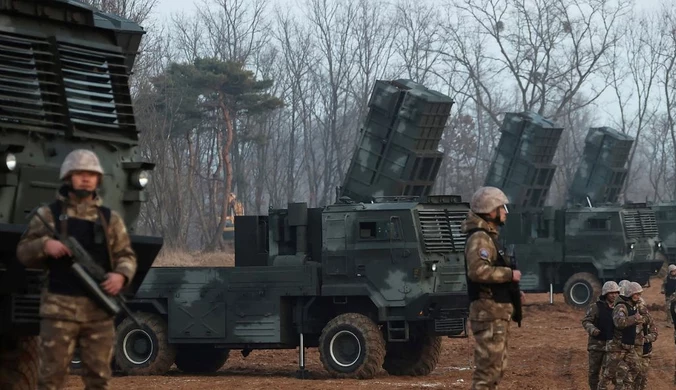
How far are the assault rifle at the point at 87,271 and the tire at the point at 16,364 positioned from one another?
249 centimetres

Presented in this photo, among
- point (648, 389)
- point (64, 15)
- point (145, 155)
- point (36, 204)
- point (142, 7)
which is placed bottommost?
point (648, 389)

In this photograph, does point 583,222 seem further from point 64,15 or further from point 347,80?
point 347,80

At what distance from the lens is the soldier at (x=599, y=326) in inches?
605

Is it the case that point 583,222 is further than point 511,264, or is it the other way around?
point 583,222

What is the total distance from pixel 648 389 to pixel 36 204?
9945 millimetres

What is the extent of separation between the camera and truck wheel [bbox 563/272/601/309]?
1233 inches

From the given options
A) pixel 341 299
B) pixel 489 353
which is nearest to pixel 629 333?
pixel 341 299

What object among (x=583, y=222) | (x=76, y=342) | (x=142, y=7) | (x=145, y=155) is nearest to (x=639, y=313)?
(x=76, y=342)

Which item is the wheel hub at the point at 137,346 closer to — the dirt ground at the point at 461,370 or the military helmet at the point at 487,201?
the dirt ground at the point at 461,370

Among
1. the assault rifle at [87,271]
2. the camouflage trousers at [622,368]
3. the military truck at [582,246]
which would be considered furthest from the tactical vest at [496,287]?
the military truck at [582,246]

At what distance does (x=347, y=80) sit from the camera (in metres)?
59.5

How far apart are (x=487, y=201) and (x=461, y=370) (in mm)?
10457

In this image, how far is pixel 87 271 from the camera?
27.0 ft

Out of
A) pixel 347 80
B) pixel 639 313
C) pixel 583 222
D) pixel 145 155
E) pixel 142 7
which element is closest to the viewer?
pixel 639 313
